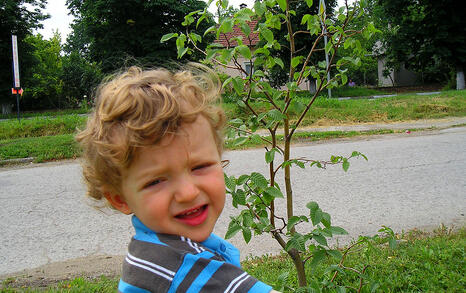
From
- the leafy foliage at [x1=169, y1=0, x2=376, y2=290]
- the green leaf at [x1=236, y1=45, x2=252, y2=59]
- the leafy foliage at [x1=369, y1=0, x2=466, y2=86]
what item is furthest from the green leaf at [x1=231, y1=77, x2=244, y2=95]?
the leafy foliage at [x1=369, y1=0, x2=466, y2=86]

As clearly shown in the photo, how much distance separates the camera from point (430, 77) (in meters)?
28.0

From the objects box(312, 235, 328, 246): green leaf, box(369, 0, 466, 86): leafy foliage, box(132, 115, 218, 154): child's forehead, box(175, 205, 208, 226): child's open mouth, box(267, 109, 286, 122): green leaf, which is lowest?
box(312, 235, 328, 246): green leaf

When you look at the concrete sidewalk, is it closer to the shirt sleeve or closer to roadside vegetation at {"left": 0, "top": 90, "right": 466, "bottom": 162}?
roadside vegetation at {"left": 0, "top": 90, "right": 466, "bottom": 162}

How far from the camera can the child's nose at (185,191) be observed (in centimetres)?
107

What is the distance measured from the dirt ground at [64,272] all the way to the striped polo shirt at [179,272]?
214cm

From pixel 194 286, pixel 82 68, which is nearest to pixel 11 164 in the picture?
pixel 194 286

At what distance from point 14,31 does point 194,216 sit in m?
25.5

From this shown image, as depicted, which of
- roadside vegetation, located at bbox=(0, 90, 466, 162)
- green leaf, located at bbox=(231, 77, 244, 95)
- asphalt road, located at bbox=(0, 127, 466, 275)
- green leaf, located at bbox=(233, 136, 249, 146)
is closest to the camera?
green leaf, located at bbox=(231, 77, 244, 95)

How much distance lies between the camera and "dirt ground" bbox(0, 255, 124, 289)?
9.48ft

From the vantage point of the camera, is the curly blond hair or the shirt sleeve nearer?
the shirt sleeve

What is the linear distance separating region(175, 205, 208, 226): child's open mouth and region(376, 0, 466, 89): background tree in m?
19.7

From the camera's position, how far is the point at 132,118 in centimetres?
109

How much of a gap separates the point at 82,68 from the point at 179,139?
25.8 metres

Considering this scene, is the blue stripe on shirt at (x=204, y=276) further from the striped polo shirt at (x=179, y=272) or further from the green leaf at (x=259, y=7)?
the green leaf at (x=259, y=7)
